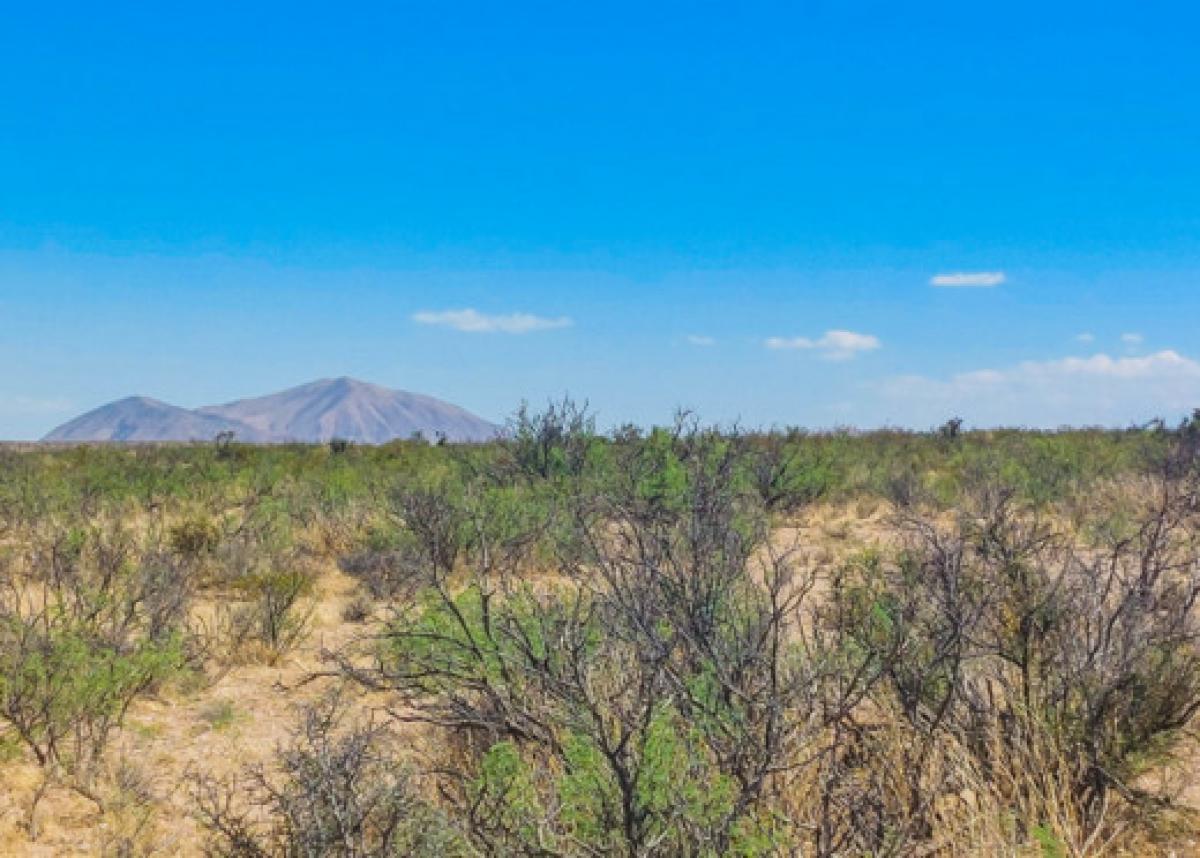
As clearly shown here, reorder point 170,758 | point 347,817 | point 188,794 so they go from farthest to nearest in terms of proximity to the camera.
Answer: point 170,758 < point 188,794 < point 347,817

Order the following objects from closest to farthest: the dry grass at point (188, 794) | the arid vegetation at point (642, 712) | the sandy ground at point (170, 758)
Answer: the arid vegetation at point (642, 712)
the dry grass at point (188, 794)
the sandy ground at point (170, 758)

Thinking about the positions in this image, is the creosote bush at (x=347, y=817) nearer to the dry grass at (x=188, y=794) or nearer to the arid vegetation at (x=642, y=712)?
the arid vegetation at (x=642, y=712)

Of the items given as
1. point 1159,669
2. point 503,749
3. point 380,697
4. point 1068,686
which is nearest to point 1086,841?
point 1068,686

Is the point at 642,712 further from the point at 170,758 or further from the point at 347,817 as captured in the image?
the point at 170,758

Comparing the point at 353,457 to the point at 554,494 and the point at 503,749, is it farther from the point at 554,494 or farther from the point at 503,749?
the point at 503,749

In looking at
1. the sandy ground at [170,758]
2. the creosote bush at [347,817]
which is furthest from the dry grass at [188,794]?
the creosote bush at [347,817]

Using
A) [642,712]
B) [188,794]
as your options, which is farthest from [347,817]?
[188,794]

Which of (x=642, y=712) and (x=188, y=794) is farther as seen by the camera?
(x=188, y=794)

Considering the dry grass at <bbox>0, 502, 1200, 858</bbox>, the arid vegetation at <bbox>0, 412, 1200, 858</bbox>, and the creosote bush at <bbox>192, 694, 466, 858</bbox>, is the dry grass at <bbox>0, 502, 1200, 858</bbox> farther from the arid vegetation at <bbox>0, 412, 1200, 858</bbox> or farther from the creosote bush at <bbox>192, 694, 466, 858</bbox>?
the creosote bush at <bbox>192, 694, 466, 858</bbox>

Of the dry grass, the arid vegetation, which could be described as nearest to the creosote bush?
the arid vegetation

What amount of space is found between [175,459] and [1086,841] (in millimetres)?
25038

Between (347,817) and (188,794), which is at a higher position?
(347,817)

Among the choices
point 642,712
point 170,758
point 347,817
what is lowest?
point 170,758

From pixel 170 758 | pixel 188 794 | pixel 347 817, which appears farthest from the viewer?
pixel 170 758
